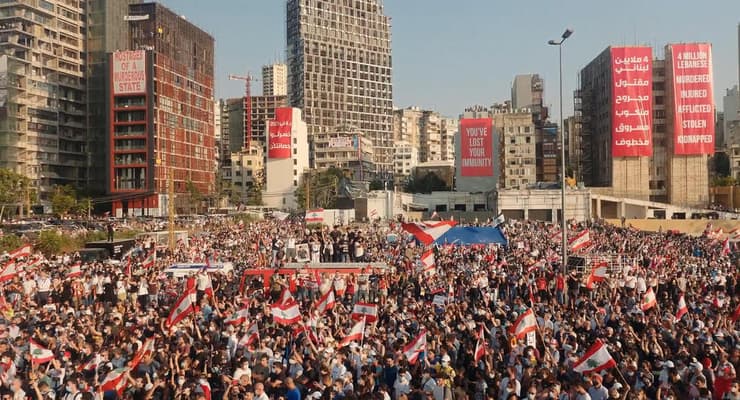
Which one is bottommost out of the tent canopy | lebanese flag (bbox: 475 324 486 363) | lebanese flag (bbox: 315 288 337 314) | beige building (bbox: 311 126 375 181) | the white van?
lebanese flag (bbox: 475 324 486 363)

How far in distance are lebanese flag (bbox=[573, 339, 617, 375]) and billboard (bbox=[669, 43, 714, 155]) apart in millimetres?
76116

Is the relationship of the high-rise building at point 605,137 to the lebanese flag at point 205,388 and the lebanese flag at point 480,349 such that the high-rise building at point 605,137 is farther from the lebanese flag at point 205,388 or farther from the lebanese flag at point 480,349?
the lebanese flag at point 205,388

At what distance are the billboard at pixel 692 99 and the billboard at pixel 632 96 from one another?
10.7 ft

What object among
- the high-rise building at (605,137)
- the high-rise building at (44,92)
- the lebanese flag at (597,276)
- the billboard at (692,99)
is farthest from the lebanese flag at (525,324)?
the high-rise building at (44,92)

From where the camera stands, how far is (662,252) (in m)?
31.3

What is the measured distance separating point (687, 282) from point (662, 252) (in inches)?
441

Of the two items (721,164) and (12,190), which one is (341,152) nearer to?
(721,164)

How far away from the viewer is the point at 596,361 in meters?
11.4

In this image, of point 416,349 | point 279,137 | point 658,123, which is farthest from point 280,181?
point 416,349

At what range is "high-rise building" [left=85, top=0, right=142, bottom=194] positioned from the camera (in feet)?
299

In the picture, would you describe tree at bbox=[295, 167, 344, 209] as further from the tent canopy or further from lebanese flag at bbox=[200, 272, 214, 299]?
lebanese flag at bbox=[200, 272, 214, 299]

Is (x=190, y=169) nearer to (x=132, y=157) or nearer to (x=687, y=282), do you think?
(x=132, y=157)

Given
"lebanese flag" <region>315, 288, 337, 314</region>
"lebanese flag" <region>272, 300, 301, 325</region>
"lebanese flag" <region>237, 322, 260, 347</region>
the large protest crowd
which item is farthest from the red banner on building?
"lebanese flag" <region>237, 322, 260, 347</region>

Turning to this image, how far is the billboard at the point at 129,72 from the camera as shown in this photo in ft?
278
